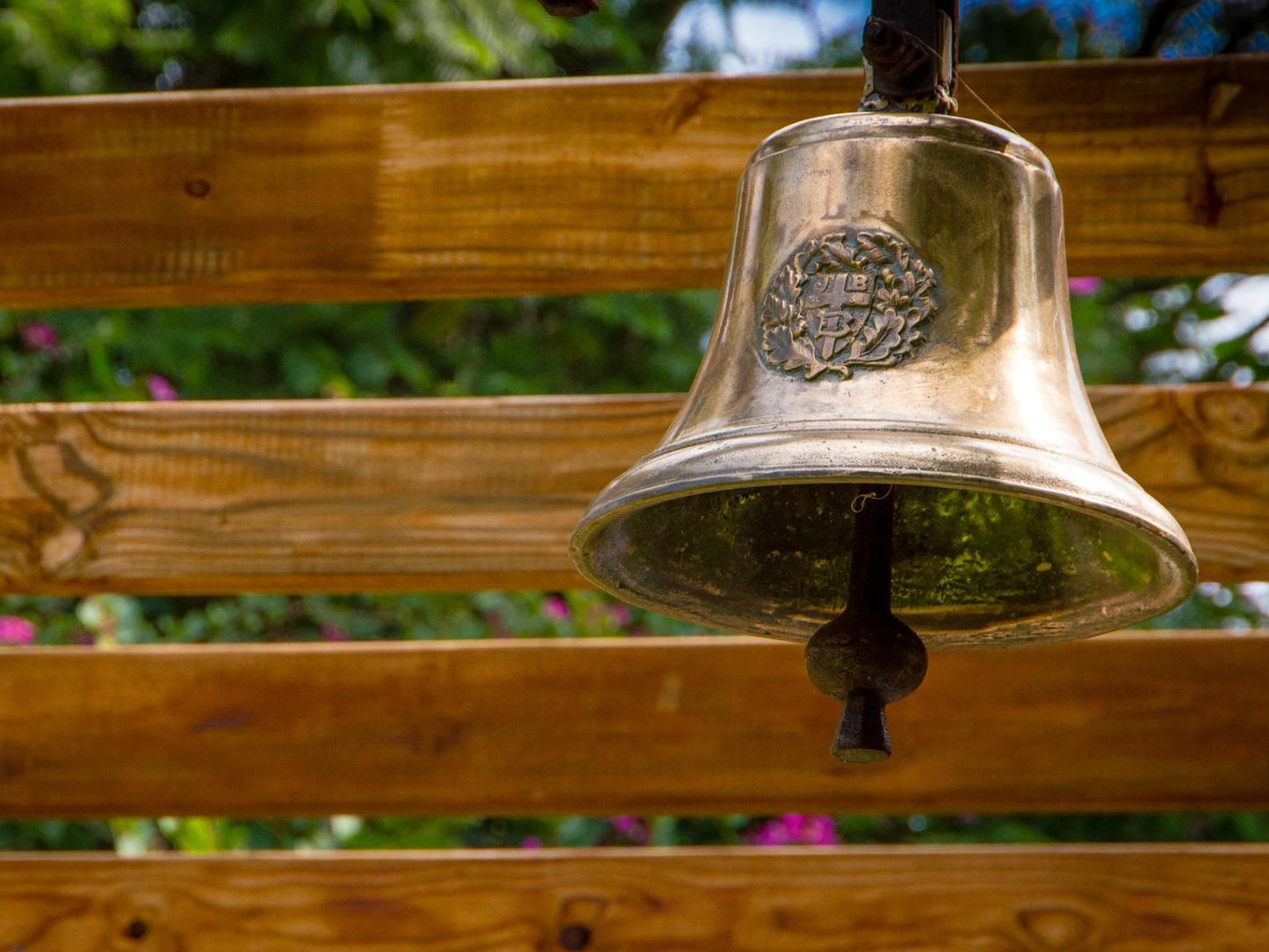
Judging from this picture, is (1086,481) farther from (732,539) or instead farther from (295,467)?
(295,467)

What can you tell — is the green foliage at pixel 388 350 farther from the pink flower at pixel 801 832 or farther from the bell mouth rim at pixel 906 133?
the bell mouth rim at pixel 906 133

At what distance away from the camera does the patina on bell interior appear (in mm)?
1120

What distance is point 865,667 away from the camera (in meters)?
1.14

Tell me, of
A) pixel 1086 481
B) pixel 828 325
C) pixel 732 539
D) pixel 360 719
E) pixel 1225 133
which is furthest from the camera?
pixel 360 719

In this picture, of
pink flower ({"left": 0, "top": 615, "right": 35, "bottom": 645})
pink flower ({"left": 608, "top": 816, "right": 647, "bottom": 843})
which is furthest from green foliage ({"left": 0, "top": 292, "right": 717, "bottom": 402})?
pink flower ({"left": 608, "top": 816, "right": 647, "bottom": 843})

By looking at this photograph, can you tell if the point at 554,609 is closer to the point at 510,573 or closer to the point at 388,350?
the point at 388,350

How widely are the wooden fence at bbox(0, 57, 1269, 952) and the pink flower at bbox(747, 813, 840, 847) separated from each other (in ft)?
4.87

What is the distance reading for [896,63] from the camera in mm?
1189

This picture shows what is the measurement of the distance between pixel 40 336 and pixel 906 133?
11.2 ft

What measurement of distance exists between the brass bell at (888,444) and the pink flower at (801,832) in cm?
209

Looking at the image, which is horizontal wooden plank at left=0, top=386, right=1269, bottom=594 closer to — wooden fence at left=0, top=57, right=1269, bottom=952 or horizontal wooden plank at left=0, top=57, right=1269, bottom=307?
wooden fence at left=0, top=57, right=1269, bottom=952

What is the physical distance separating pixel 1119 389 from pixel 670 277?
0.54 metres

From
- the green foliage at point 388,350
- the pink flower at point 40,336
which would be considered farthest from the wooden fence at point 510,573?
the pink flower at point 40,336

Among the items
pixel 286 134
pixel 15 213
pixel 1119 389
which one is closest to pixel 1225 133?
pixel 1119 389
